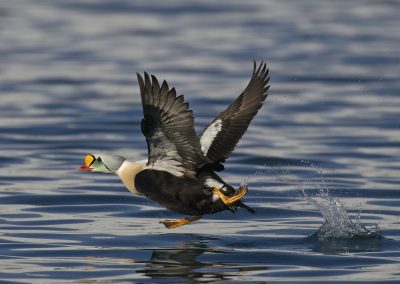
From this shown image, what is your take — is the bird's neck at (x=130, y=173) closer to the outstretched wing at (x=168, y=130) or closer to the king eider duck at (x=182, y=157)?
the king eider duck at (x=182, y=157)

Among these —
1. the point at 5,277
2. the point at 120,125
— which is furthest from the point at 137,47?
the point at 5,277

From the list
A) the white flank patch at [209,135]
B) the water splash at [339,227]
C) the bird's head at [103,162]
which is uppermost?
the white flank patch at [209,135]

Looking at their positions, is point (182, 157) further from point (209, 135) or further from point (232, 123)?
point (232, 123)

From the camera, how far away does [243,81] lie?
21.8m

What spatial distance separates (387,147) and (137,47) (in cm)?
1097

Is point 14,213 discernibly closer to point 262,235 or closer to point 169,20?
point 262,235

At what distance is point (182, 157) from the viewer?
10.0 m

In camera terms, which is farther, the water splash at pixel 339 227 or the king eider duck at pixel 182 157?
the water splash at pixel 339 227

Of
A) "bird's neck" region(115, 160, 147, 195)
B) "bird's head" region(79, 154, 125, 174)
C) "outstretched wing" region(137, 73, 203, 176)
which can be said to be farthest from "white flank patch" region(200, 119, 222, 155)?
"bird's head" region(79, 154, 125, 174)

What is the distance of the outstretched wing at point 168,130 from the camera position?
9.44 metres

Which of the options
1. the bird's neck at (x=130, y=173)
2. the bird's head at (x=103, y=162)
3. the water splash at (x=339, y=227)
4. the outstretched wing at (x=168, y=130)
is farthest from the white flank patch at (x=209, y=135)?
the water splash at (x=339, y=227)

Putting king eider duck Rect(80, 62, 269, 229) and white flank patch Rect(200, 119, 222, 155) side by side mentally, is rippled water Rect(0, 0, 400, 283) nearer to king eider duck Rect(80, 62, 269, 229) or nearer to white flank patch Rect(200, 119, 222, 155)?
king eider duck Rect(80, 62, 269, 229)

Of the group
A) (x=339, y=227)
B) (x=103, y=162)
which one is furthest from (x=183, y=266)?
(x=339, y=227)

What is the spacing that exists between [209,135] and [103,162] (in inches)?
36.5
